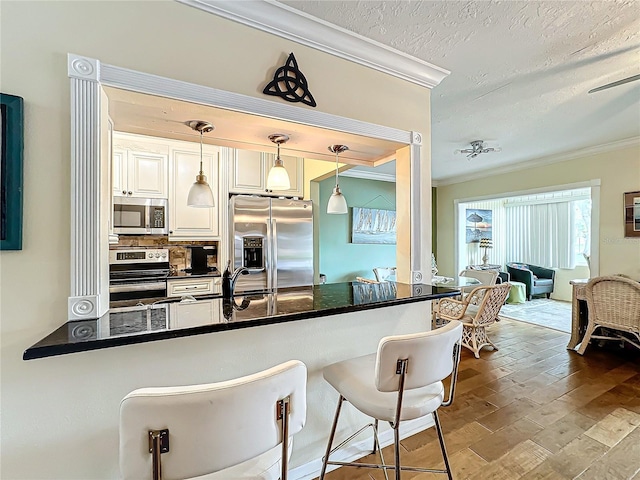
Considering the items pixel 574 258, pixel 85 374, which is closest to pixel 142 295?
pixel 85 374

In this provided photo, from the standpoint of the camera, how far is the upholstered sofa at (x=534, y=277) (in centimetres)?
654

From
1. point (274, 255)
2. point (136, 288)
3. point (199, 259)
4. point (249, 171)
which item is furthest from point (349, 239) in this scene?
point (136, 288)

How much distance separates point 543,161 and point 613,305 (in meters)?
2.28

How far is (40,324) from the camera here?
1.10 meters

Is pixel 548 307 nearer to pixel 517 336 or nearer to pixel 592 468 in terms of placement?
pixel 517 336

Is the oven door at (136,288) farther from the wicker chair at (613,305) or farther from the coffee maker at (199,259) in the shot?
the wicker chair at (613,305)

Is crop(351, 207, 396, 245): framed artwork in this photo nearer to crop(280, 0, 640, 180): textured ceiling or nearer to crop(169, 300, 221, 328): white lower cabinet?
crop(280, 0, 640, 180): textured ceiling

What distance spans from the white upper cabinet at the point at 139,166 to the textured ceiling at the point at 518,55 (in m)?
2.37

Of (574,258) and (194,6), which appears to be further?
(574,258)

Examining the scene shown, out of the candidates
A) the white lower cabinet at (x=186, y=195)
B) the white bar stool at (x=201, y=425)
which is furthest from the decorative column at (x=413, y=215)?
the white lower cabinet at (x=186, y=195)

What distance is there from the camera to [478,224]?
7707mm

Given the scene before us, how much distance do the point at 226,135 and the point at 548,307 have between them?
6717 millimetres

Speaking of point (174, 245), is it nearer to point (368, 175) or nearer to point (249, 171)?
point (249, 171)

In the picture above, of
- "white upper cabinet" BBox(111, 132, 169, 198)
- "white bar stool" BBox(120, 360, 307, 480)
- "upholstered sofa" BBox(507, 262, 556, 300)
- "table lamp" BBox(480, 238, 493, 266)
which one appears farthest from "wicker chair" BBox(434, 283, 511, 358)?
"table lamp" BBox(480, 238, 493, 266)
